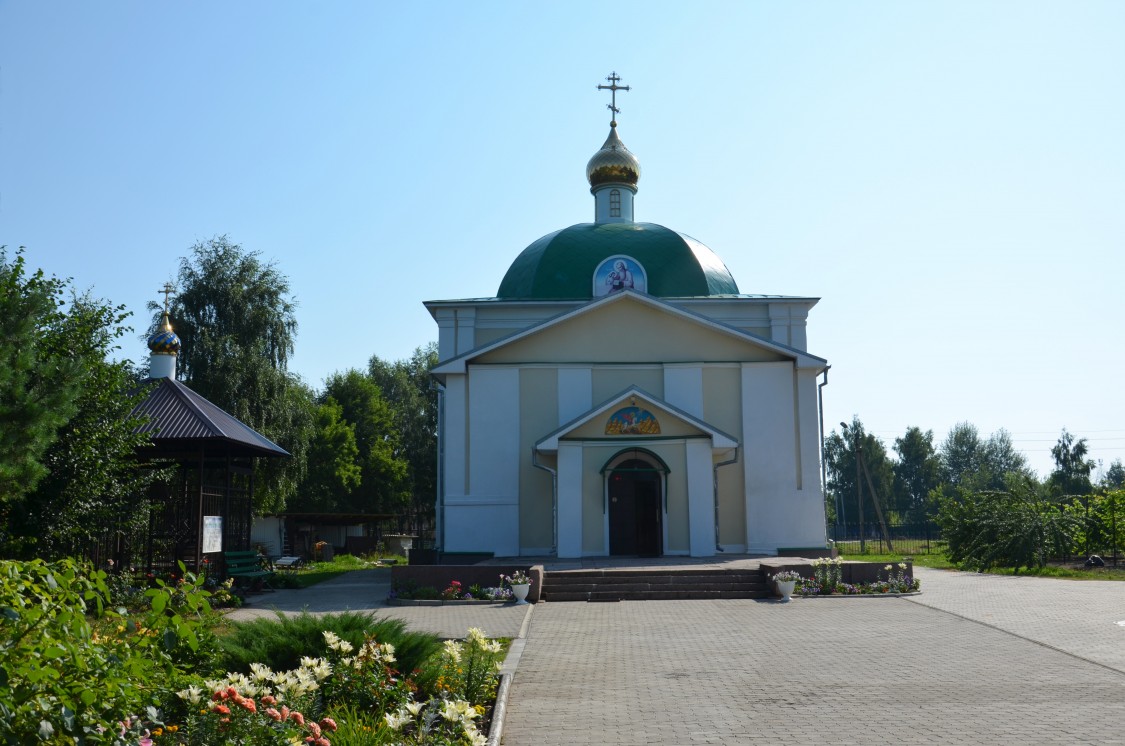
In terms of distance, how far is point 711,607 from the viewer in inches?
612

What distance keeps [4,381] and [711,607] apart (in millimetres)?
10472

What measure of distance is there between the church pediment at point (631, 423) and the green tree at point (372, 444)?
29473 mm

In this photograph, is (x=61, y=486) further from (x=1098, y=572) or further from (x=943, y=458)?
(x=943, y=458)

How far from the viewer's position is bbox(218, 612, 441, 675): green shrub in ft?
23.5

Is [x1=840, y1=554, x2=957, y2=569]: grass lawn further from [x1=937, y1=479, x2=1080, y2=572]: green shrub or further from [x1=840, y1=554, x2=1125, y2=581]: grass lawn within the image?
[x1=840, y1=554, x2=1125, y2=581]: grass lawn

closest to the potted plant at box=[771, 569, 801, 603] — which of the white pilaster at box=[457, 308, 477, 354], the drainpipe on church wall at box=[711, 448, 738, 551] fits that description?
the drainpipe on church wall at box=[711, 448, 738, 551]

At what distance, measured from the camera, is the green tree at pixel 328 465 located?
46.5 metres

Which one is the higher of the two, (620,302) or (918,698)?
(620,302)

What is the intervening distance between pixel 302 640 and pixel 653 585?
10778mm

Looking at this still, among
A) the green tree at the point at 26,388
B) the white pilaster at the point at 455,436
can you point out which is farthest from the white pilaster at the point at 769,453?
the green tree at the point at 26,388

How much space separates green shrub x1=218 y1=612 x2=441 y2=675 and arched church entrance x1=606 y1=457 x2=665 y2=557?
14.4 metres

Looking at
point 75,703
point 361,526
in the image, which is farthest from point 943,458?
point 75,703

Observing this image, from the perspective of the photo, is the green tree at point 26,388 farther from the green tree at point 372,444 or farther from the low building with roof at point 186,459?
the green tree at point 372,444

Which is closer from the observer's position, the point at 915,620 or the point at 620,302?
the point at 915,620
